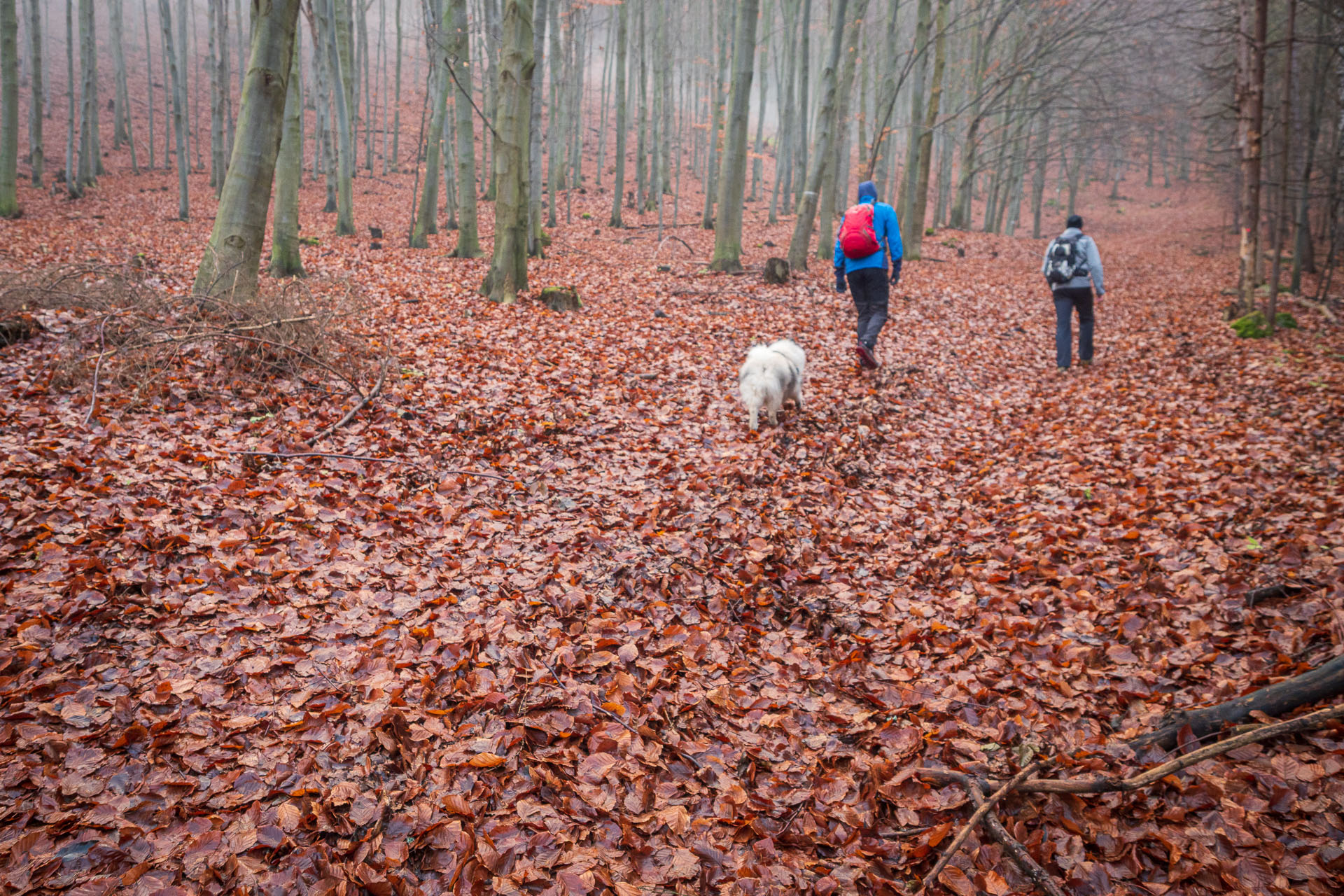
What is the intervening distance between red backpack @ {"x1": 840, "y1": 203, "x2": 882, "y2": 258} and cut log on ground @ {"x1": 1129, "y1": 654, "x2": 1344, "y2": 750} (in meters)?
6.37

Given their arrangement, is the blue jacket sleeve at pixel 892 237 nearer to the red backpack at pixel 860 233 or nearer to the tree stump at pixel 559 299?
the red backpack at pixel 860 233

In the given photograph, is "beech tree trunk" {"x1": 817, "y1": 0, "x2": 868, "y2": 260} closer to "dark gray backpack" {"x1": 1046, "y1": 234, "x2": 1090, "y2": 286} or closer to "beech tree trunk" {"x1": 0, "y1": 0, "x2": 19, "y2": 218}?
"dark gray backpack" {"x1": 1046, "y1": 234, "x2": 1090, "y2": 286}

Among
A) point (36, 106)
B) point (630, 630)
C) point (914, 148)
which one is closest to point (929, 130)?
point (914, 148)

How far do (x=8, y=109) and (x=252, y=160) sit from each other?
13545 mm

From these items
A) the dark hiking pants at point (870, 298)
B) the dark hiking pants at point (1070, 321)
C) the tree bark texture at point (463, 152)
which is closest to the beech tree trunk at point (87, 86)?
the tree bark texture at point (463, 152)

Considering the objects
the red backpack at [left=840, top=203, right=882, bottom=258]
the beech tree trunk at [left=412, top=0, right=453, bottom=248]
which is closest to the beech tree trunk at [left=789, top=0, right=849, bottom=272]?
the red backpack at [left=840, top=203, right=882, bottom=258]

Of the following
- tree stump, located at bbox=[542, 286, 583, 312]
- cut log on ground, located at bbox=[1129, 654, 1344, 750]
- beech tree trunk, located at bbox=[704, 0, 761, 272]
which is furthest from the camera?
beech tree trunk, located at bbox=[704, 0, 761, 272]

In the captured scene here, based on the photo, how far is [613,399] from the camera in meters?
7.20

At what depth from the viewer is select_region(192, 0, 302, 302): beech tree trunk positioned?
22.7ft

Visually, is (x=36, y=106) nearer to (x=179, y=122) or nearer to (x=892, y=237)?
(x=179, y=122)

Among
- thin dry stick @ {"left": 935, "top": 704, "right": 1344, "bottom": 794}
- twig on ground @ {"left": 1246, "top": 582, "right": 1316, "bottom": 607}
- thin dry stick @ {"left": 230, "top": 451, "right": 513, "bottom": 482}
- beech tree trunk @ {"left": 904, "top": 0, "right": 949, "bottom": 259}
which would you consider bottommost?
thin dry stick @ {"left": 935, "top": 704, "right": 1344, "bottom": 794}

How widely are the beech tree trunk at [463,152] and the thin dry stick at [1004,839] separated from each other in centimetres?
1419

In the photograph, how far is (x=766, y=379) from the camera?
6.56m

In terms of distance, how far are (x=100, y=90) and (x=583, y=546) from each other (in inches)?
1619
